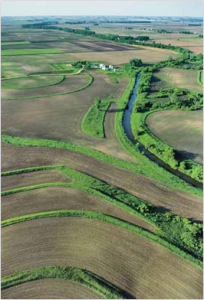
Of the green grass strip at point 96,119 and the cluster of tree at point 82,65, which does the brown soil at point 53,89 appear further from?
the cluster of tree at point 82,65

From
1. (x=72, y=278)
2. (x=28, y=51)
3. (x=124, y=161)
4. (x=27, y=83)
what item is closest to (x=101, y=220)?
(x=72, y=278)

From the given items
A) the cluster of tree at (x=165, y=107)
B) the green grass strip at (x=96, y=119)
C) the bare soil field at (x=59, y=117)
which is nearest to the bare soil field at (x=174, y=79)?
the cluster of tree at (x=165, y=107)

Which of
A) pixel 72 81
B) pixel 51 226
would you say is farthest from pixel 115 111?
pixel 51 226

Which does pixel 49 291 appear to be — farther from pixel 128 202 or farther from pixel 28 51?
pixel 28 51

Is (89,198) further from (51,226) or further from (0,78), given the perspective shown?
(0,78)

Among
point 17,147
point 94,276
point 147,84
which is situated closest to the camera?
point 94,276

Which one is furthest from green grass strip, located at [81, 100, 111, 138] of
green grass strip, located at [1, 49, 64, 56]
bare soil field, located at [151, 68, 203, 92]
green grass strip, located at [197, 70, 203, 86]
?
green grass strip, located at [1, 49, 64, 56]
